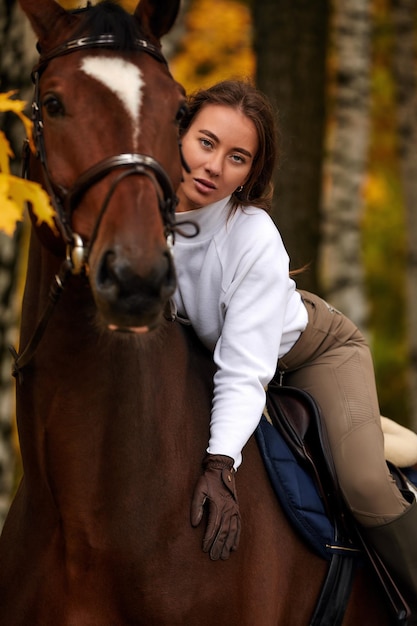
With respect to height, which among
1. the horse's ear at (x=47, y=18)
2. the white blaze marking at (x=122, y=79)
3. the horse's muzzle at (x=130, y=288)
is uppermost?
the horse's ear at (x=47, y=18)

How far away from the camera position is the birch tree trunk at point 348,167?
10734mm

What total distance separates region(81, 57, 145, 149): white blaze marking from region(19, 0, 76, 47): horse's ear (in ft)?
0.90

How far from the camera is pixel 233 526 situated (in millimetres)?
3301

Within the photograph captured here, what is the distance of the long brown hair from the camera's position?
12.4 ft

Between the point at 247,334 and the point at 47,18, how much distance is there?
1.23m

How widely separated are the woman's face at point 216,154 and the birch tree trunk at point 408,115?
9.46 meters

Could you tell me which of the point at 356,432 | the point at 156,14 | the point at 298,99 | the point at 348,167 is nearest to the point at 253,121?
the point at 156,14

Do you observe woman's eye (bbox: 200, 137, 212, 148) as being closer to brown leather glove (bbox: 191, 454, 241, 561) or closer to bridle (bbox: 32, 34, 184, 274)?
bridle (bbox: 32, 34, 184, 274)

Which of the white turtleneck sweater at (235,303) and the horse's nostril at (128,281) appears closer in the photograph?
the horse's nostril at (128,281)

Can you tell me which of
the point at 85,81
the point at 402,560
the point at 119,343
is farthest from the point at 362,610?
the point at 85,81

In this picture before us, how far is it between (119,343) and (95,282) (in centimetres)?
50

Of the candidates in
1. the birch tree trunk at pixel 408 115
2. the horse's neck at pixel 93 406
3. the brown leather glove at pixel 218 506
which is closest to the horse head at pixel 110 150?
the horse's neck at pixel 93 406

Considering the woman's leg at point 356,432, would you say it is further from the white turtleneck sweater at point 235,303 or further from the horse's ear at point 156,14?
the horse's ear at point 156,14

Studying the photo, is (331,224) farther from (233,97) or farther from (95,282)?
(95,282)
